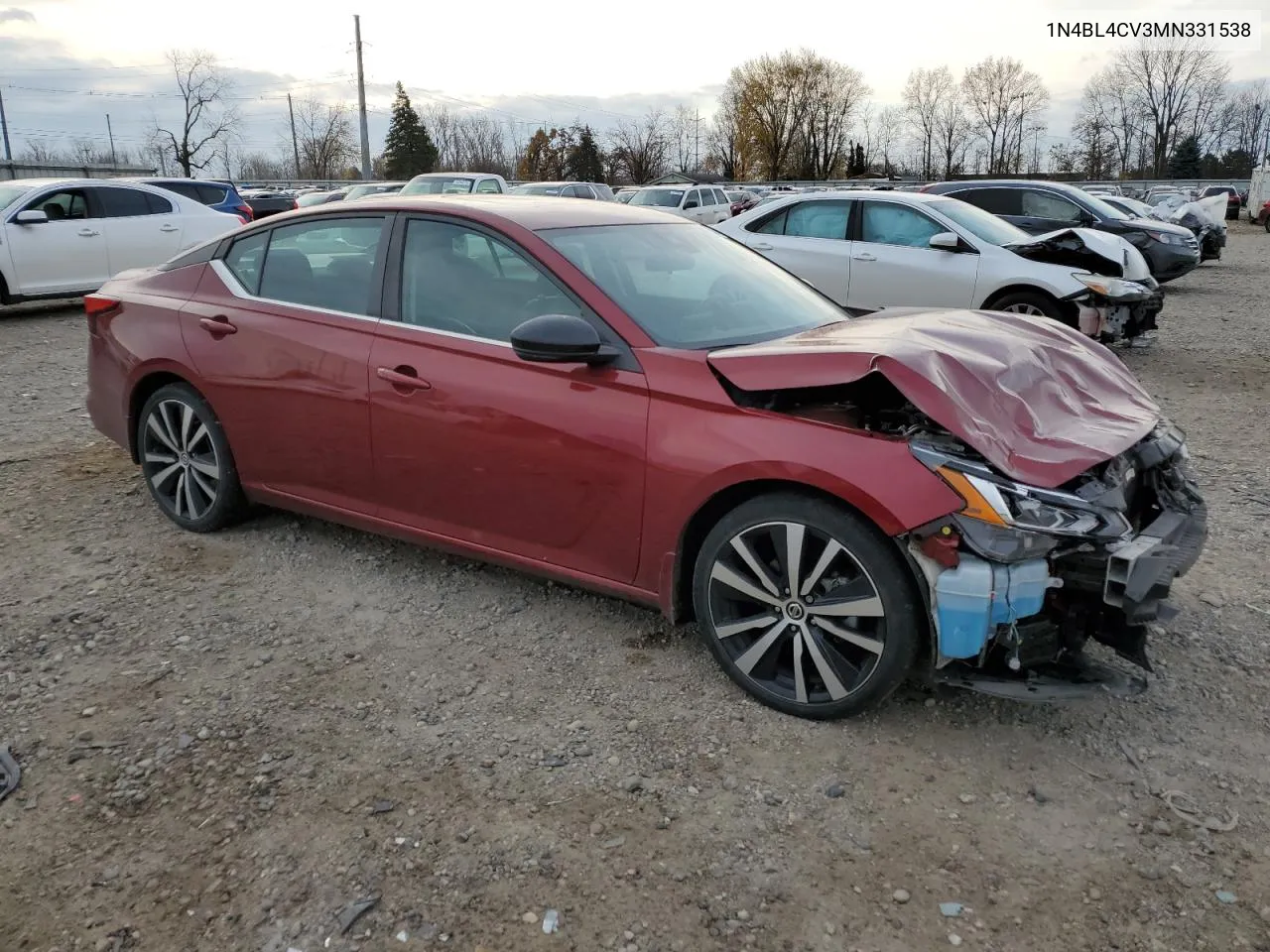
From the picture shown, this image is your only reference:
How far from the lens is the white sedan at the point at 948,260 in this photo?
866 cm

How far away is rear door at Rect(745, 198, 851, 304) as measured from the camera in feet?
31.1

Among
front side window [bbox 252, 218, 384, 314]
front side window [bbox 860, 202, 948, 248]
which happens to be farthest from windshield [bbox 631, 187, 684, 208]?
front side window [bbox 252, 218, 384, 314]

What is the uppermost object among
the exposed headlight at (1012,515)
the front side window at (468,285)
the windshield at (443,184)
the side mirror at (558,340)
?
the windshield at (443,184)

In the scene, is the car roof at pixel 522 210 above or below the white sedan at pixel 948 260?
above

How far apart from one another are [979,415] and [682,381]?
0.92 m

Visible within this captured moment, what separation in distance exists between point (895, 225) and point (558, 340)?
277 inches

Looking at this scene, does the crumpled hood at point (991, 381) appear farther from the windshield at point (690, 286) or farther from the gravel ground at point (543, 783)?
the gravel ground at point (543, 783)

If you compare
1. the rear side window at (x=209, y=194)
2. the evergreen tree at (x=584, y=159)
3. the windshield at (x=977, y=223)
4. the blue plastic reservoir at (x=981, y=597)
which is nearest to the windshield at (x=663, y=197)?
the rear side window at (x=209, y=194)

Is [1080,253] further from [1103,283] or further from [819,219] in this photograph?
[819,219]

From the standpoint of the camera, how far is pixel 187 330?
173 inches

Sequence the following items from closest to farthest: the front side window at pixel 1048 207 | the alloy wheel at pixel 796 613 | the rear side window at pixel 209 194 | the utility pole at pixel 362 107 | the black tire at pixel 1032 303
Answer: the alloy wheel at pixel 796 613 < the black tire at pixel 1032 303 < the front side window at pixel 1048 207 < the rear side window at pixel 209 194 < the utility pole at pixel 362 107

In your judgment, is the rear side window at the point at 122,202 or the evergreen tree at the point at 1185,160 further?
the evergreen tree at the point at 1185,160

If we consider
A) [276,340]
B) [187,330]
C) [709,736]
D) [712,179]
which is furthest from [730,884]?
[712,179]

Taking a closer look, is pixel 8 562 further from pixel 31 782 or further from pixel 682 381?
pixel 682 381
